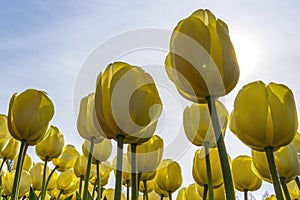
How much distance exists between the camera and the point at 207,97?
2.64 feet

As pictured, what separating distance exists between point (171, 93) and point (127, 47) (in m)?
0.23

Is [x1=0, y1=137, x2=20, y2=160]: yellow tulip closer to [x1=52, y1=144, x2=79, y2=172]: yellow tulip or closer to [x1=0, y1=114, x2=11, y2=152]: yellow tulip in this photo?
[x1=0, y1=114, x2=11, y2=152]: yellow tulip

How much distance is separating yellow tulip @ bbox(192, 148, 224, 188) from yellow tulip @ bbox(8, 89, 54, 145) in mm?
521

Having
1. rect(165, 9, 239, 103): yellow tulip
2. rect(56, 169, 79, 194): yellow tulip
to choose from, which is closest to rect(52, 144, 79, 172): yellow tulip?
rect(56, 169, 79, 194): yellow tulip

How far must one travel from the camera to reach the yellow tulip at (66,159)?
228cm

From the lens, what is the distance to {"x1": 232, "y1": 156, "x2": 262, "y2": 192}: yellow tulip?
149 centimetres

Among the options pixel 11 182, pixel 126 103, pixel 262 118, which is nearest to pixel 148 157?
pixel 126 103

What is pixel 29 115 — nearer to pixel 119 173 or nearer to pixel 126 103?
pixel 126 103

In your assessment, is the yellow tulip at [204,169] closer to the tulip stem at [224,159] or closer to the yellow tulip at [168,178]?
the yellow tulip at [168,178]

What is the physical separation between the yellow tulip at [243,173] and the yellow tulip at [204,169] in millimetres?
185

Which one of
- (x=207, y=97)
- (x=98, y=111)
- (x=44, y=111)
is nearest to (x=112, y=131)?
(x=98, y=111)

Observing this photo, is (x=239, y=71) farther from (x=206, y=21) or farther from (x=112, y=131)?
(x=112, y=131)

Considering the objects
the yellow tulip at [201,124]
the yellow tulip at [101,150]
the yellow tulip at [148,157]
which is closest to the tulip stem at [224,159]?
the yellow tulip at [201,124]

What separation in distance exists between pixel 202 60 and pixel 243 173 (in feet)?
2.64
